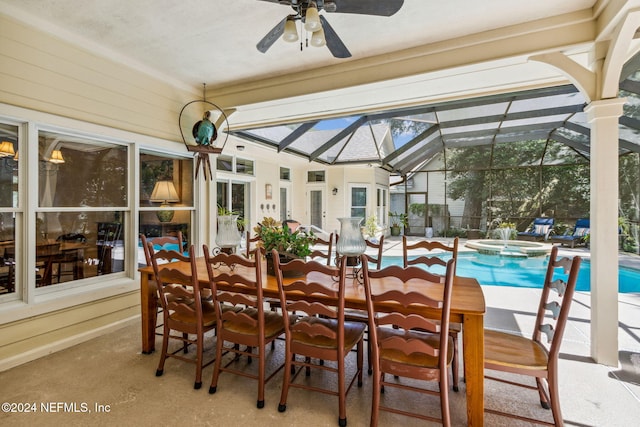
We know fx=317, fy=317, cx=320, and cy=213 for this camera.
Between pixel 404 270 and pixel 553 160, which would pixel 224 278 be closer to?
pixel 404 270

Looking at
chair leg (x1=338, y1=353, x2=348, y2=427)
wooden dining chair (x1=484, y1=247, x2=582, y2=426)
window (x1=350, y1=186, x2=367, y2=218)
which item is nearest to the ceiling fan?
wooden dining chair (x1=484, y1=247, x2=582, y2=426)

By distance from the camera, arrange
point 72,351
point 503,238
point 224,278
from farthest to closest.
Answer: point 503,238 < point 72,351 < point 224,278

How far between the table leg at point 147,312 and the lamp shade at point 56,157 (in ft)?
4.74

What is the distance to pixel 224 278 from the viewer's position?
7.12 ft

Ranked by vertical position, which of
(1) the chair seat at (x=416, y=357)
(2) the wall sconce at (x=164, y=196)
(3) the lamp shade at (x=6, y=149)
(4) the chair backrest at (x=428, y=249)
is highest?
(3) the lamp shade at (x=6, y=149)

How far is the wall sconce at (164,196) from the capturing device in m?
4.16

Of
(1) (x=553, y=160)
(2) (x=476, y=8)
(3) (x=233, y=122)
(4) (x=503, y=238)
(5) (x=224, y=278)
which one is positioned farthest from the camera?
(1) (x=553, y=160)

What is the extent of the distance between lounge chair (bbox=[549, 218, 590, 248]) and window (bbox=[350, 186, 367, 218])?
6385 mm

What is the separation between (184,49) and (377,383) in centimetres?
358

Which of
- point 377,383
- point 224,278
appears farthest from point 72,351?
point 377,383

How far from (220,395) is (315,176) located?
359 inches

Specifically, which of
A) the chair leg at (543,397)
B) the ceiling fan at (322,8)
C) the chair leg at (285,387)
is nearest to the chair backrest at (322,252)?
the chair leg at (285,387)

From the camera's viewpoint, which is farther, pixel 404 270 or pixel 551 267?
pixel 551 267

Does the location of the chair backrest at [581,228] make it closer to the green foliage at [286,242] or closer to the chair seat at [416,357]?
the chair seat at [416,357]
